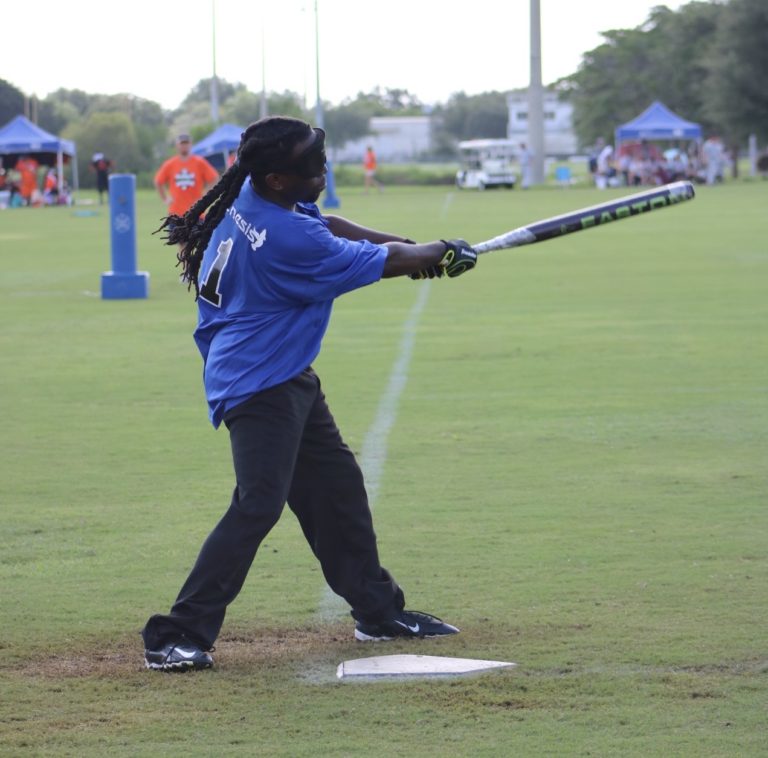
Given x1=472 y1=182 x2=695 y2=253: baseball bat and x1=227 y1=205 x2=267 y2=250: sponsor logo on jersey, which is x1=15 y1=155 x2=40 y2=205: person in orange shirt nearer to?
x1=472 y1=182 x2=695 y2=253: baseball bat

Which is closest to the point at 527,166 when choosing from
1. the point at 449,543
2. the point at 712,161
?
the point at 712,161

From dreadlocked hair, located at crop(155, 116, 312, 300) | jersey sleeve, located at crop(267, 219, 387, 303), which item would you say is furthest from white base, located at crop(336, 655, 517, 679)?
dreadlocked hair, located at crop(155, 116, 312, 300)

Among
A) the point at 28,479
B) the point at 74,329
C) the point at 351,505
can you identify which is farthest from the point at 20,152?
the point at 351,505

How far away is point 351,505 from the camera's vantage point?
541cm

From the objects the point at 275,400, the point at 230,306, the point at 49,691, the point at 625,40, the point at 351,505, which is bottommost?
the point at 49,691

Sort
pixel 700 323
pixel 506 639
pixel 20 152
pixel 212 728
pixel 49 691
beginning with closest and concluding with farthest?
1. pixel 212 728
2. pixel 49 691
3. pixel 506 639
4. pixel 700 323
5. pixel 20 152

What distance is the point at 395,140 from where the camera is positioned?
143875 mm

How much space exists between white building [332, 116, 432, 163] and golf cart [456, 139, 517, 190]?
2369 inches

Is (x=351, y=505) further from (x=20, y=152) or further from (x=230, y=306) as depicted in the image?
(x=20, y=152)

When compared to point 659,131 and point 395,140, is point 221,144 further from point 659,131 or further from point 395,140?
point 395,140

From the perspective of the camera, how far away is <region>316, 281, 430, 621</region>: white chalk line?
233 inches

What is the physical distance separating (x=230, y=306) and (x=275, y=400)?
1.16 ft

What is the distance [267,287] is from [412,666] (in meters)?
1.36

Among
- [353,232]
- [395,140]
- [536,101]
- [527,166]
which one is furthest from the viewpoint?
[395,140]
